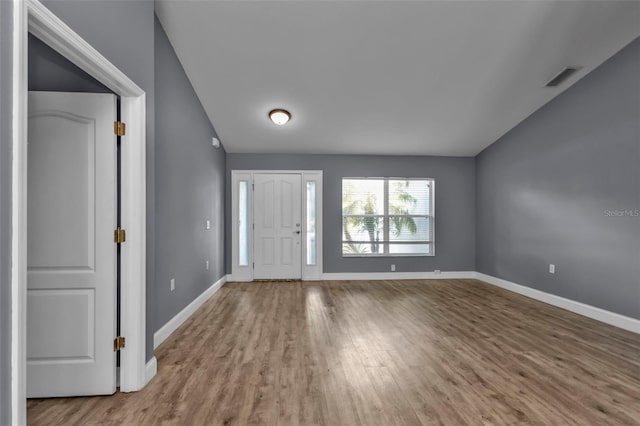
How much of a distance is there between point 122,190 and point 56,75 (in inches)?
36.4

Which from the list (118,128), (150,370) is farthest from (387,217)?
(118,128)

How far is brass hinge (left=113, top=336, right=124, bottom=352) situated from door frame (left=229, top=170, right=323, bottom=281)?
12.2 feet

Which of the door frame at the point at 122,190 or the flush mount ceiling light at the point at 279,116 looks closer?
the door frame at the point at 122,190

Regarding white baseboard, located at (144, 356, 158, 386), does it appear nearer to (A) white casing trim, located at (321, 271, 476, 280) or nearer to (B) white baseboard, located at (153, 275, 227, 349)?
(B) white baseboard, located at (153, 275, 227, 349)

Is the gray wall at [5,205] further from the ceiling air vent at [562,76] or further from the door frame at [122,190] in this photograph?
the ceiling air vent at [562,76]

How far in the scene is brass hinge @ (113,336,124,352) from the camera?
215cm

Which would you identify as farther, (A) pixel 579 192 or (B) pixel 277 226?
(B) pixel 277 226

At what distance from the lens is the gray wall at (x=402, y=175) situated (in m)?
6.03

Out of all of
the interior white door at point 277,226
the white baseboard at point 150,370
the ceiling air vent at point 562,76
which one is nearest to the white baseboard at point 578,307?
the ceiling air vent at point 562,76

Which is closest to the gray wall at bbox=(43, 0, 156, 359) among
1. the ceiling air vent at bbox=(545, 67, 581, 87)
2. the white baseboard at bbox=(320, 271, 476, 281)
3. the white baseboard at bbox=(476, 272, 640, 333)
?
the white baseboard at bbox=(320, 271, 476, 281)

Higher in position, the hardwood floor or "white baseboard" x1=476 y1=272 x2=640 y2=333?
"white baseboard" x1=476 y1=272 x2=640 y2=333

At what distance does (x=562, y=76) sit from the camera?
395 centimetres

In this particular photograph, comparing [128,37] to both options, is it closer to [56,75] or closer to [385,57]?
[56,75]

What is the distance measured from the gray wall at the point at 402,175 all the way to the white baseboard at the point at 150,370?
3522mm
